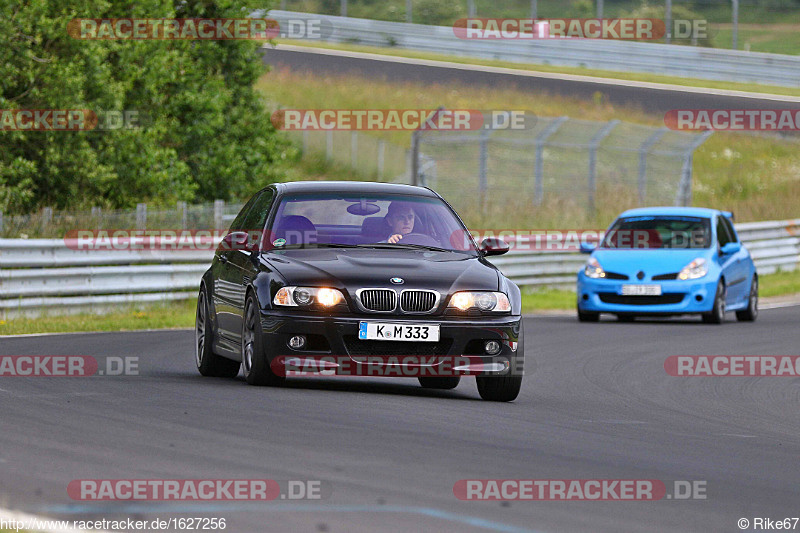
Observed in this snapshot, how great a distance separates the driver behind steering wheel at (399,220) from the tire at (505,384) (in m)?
1.19

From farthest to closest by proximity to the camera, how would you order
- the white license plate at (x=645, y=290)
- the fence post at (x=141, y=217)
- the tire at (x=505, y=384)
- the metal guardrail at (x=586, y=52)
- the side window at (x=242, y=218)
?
the metal guardrail at (x=586, y=52) → the fence post at (x=141, y=217) → the white license plate at (x=645, y=290) → the side window at (x=242, y=218) → the tire at (x=505, y=384)

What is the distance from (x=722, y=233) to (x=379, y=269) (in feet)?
39.1

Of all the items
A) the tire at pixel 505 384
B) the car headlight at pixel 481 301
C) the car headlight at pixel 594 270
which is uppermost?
the car headlight at pixel 481 301

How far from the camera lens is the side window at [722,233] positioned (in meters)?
21.0

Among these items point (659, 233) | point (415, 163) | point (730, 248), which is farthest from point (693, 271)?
point (415, 163)

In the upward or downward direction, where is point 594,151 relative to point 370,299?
downward

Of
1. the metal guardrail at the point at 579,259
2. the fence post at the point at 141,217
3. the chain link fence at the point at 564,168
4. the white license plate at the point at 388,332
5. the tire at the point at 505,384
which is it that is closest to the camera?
the white license plate at the point at 388,332

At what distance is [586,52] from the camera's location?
156ft

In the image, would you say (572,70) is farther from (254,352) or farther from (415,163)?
(254,352)

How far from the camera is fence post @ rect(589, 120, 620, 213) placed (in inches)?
1186

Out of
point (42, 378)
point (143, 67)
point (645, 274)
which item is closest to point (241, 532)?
point (42, 378)

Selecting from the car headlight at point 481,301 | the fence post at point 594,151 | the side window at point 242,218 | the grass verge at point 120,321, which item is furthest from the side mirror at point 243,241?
the fence post at point 594,151

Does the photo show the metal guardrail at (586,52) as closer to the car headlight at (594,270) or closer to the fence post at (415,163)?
the fence post at (415,163)

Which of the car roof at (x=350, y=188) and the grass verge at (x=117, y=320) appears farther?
the grass verge at (x=117, y=320)
